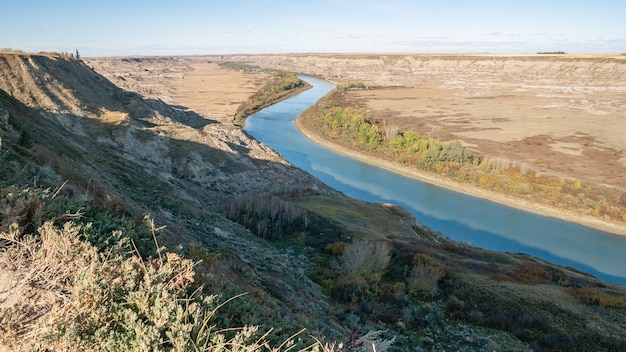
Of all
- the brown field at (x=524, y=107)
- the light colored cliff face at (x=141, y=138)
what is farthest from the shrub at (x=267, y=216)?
the brown field at (x=524, y=107)

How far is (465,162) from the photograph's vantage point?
54.9 meters

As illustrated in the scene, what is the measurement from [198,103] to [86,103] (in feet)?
210

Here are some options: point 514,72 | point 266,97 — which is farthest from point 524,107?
point 514,72

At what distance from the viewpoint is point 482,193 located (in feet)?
157

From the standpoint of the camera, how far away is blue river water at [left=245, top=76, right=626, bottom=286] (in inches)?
1406

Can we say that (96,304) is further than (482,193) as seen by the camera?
No

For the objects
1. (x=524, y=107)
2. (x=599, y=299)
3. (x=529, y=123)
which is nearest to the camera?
(x=599, y=299)

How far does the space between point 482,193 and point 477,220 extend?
7.42m

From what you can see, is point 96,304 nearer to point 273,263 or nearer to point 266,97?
point 273,263

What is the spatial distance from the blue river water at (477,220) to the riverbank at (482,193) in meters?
0.98

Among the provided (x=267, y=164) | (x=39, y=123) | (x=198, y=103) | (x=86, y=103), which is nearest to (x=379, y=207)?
(x=267, y=164)

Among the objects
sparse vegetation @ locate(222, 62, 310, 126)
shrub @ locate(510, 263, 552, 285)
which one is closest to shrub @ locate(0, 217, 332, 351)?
shrub @ locate(510, 263, 552, 285)

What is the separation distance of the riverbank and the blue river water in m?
0.98

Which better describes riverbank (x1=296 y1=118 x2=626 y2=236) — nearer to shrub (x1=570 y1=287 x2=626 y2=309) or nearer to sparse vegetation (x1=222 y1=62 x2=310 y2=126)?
shrub (x1=570 y1=287 x2=626 y2=309)
